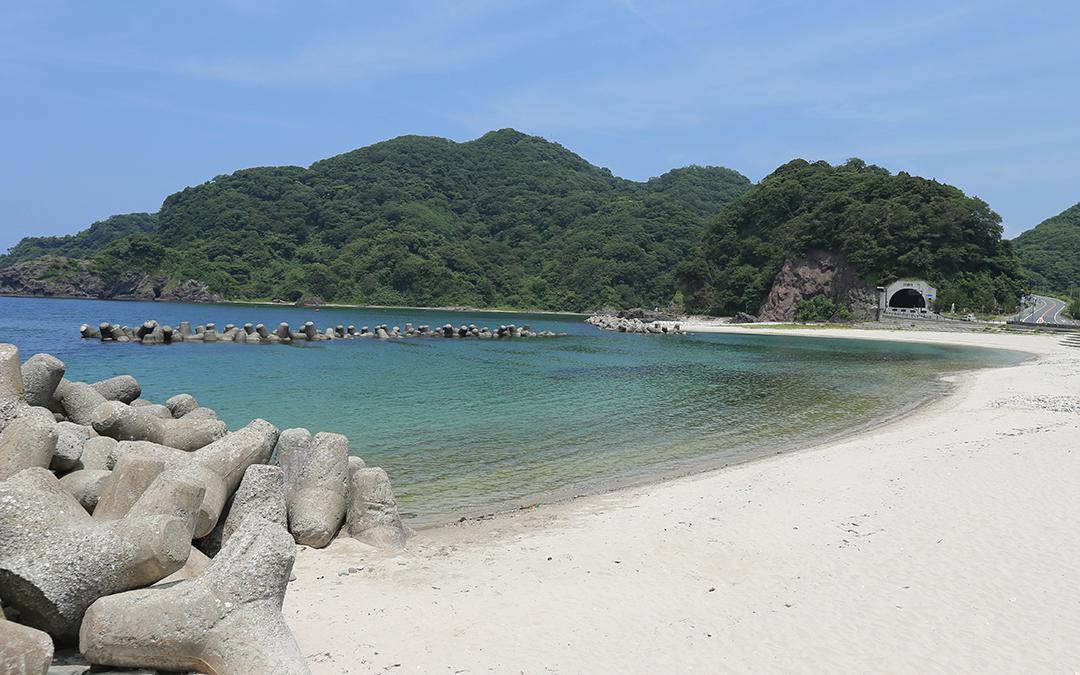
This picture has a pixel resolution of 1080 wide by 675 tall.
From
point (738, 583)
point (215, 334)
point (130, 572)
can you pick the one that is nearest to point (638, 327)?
point (215, 334)

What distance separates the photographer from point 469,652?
548cm

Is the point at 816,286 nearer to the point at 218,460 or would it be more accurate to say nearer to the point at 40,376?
the point at 40,376

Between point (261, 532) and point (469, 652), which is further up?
point (261, 532)

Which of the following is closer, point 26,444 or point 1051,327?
point 26,444

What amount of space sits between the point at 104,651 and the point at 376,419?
14444 millimetres

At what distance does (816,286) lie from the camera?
106 metres

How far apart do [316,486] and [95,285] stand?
15542 centimetres

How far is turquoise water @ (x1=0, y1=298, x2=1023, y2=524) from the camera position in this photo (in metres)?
14.1

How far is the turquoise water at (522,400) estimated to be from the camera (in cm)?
1407

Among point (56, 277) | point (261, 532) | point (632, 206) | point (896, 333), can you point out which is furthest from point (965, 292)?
point (56, 277)

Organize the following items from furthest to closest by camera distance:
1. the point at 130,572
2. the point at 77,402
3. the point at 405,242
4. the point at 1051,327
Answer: the point at 405,242 → the point at 1051,327 → the point at 77,402 → the point at 130,572

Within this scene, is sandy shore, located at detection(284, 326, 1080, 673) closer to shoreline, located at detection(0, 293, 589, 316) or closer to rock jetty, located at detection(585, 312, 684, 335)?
rock jetty, located at detection(585, 312, 684, 335)

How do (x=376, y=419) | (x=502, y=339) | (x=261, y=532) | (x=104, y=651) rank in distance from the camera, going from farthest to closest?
1. (x=502, y=339)
2. (x=376, y=419)
3. (x=261, y=532)
4. (x=104, y=651)

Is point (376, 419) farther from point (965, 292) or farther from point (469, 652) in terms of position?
point (965, 292)
